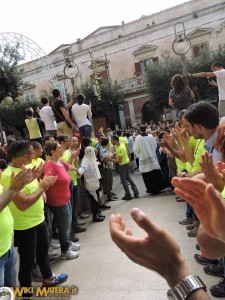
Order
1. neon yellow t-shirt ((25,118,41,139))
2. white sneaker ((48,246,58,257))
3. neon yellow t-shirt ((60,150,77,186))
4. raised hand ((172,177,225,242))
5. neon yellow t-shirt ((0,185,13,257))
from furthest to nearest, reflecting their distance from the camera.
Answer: neon yellow t-shirt ((25,118,41,139)), neon yellow t-shirt ((60,150,77,186)), white sneaker ((48,246,58,257)), neon yellow t-shirt ((0,185,13,257)), raised hand ((172,177,225,242))

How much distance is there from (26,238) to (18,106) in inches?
1012

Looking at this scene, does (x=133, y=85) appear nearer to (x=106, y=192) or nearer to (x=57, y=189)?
(x=106, y=192)

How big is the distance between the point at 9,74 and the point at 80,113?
14.3 meters

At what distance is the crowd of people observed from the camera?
3.72ft

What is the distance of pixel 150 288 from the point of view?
385 centimetres

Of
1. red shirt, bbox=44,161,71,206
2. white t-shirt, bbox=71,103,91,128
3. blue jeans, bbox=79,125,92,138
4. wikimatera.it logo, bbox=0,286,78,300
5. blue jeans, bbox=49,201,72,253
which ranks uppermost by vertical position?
white t-shirt, bbox=71,103,91,128

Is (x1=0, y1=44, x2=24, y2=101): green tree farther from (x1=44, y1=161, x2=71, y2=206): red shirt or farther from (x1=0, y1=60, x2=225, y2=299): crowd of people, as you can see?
(x1=44, y1=161, x2=71, y2=206): red shirt

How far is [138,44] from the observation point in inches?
1110

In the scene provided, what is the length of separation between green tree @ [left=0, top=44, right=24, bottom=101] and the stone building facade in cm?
398

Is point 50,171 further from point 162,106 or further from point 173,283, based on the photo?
point 162,106

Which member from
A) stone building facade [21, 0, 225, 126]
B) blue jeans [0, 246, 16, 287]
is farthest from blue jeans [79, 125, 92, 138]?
stone building facade [21, 0, 225, 126]

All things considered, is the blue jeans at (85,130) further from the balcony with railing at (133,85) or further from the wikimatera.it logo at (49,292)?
the balcony with railing at (133,85)

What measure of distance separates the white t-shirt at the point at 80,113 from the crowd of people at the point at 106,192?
3 cm

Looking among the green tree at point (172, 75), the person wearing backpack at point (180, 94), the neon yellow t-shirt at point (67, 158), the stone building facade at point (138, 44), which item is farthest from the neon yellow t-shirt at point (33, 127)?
the stone building facade at point (138, 44)
